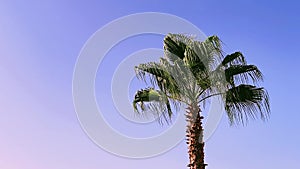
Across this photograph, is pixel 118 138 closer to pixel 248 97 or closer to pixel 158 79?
pixel 158 79

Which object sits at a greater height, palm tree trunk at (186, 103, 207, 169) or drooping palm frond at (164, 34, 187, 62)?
drooping palm frond at (164, 34, 187, 62)

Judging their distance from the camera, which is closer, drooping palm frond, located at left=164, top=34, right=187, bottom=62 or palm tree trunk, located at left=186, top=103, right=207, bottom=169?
palm tree trunk, located at left=186, top=103, right=207, bottom=169

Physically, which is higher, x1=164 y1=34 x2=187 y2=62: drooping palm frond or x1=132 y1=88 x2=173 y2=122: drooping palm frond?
x1=164 y1=34 x2=187 y2=62: drooping palm frond

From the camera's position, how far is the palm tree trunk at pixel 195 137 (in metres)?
8.42

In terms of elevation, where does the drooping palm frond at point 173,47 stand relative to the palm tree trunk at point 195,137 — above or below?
above

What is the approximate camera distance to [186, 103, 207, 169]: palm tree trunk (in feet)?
27.6

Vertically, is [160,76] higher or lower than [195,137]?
higher

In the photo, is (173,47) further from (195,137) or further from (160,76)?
(195,137)

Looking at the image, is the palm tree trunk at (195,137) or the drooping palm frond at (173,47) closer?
the palm tree trunk at (195,137)

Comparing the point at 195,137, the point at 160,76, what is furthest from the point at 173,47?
the point at 195,137

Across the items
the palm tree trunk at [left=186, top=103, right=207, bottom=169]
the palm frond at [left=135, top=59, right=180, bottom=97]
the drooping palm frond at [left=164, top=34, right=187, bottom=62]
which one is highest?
the drooping palm frond at [left=164, top=34, right=187, bottom=62]

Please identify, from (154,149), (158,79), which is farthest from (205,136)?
(158,79)

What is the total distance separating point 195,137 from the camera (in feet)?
28.3

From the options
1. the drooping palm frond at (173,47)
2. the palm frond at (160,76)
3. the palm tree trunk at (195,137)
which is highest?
the drooping palm frond at (173,47)
